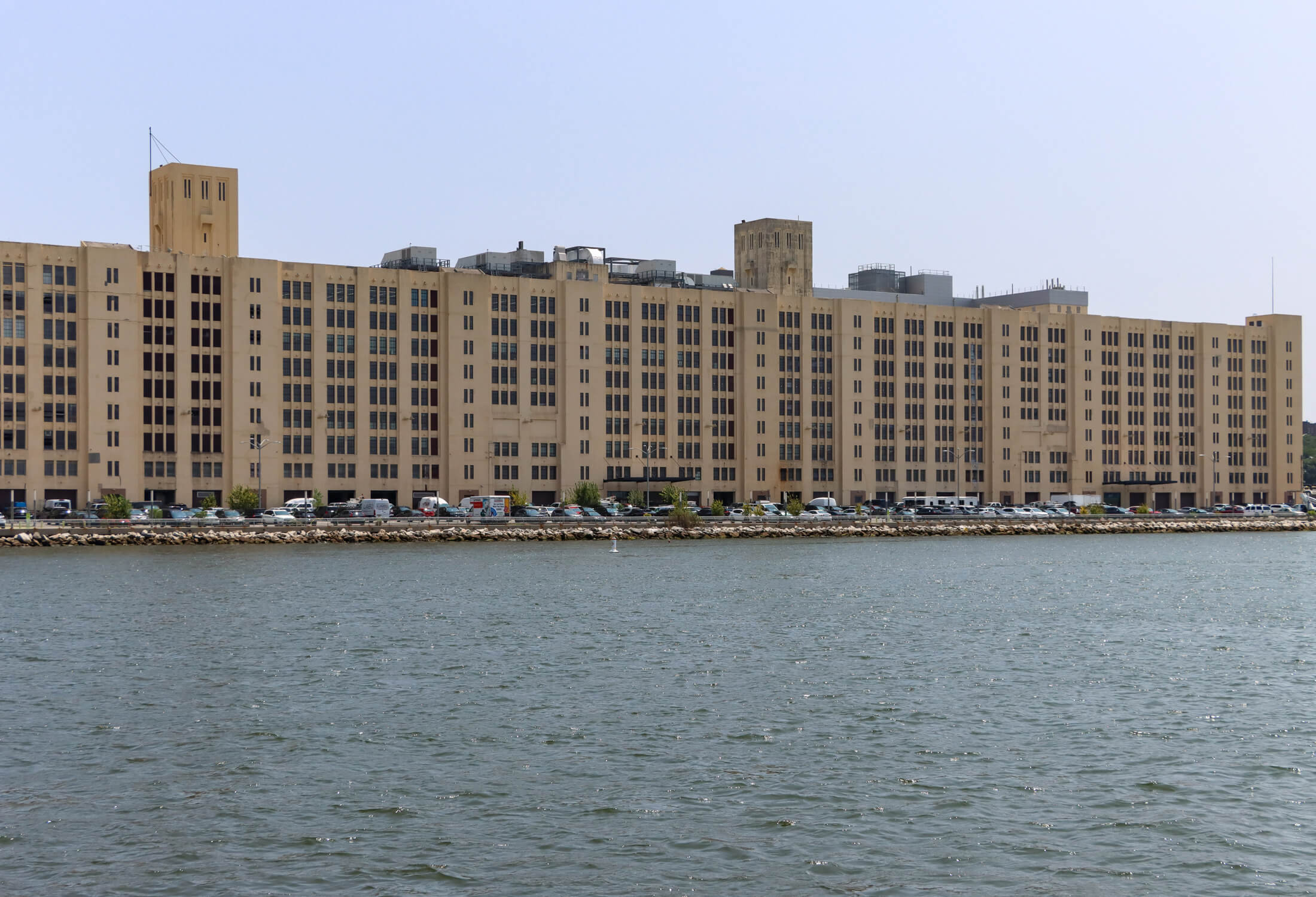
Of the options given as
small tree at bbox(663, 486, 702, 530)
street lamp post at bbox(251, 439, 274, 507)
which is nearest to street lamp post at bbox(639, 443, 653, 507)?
small tree at bbox(663, 486, 702, 530)

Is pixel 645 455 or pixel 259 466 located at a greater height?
pixel 645 455

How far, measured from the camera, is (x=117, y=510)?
13175cm

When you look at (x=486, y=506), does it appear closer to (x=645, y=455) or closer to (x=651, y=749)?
→ (x=645, y=455)

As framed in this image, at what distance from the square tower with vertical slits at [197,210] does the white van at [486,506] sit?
3766 centimetres

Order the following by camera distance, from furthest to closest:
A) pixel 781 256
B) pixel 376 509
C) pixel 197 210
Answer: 1. pixel 781 256
2. pixel 197 210
3. pixel 376 509

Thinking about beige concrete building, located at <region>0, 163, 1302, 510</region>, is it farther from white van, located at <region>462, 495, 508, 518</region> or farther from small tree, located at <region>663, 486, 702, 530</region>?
small tree, located at <region>663, 486, 702, 530</region>

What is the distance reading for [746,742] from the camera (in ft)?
112

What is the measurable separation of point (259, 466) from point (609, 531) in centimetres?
3841

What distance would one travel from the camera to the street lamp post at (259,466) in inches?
5950

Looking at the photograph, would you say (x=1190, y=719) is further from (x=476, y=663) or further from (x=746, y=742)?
(x=476, y=663)

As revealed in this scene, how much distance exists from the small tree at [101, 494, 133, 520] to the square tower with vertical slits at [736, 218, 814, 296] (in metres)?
91.4

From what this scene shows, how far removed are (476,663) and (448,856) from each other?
76.6 ft

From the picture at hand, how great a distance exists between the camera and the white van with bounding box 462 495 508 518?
147 metres

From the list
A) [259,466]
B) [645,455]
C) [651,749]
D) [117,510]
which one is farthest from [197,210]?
[651,749]
